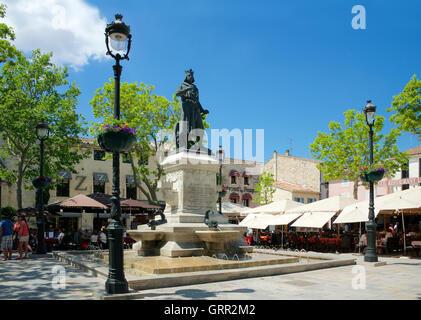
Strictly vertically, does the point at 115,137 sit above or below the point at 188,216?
above

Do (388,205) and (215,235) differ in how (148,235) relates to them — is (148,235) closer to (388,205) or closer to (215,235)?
(215,235)

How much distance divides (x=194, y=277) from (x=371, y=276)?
467 centimetres

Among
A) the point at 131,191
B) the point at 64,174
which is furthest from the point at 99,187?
the point at 64,174

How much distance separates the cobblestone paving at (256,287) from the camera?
6703 mm

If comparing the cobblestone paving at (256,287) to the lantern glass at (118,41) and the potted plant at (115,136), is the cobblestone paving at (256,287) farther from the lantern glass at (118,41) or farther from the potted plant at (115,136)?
the lantern glass at (118,41)

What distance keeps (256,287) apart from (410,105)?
44.7 ft

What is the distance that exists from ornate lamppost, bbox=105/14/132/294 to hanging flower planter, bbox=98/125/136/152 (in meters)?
0.15

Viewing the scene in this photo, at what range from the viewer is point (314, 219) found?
723 inches

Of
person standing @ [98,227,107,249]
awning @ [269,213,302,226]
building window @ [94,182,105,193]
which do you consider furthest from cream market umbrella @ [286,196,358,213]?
building window @ [94,182,105,193]

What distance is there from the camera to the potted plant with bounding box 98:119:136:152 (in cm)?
676

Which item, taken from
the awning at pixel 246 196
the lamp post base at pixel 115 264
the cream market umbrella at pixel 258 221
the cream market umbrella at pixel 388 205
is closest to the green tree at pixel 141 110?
the cream market umbrella at pixel 258 221

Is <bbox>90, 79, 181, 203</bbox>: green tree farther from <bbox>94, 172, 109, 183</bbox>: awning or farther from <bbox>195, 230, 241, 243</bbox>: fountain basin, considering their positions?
<bbox>195, 230, 241, 243</bbox>: fountain basin
